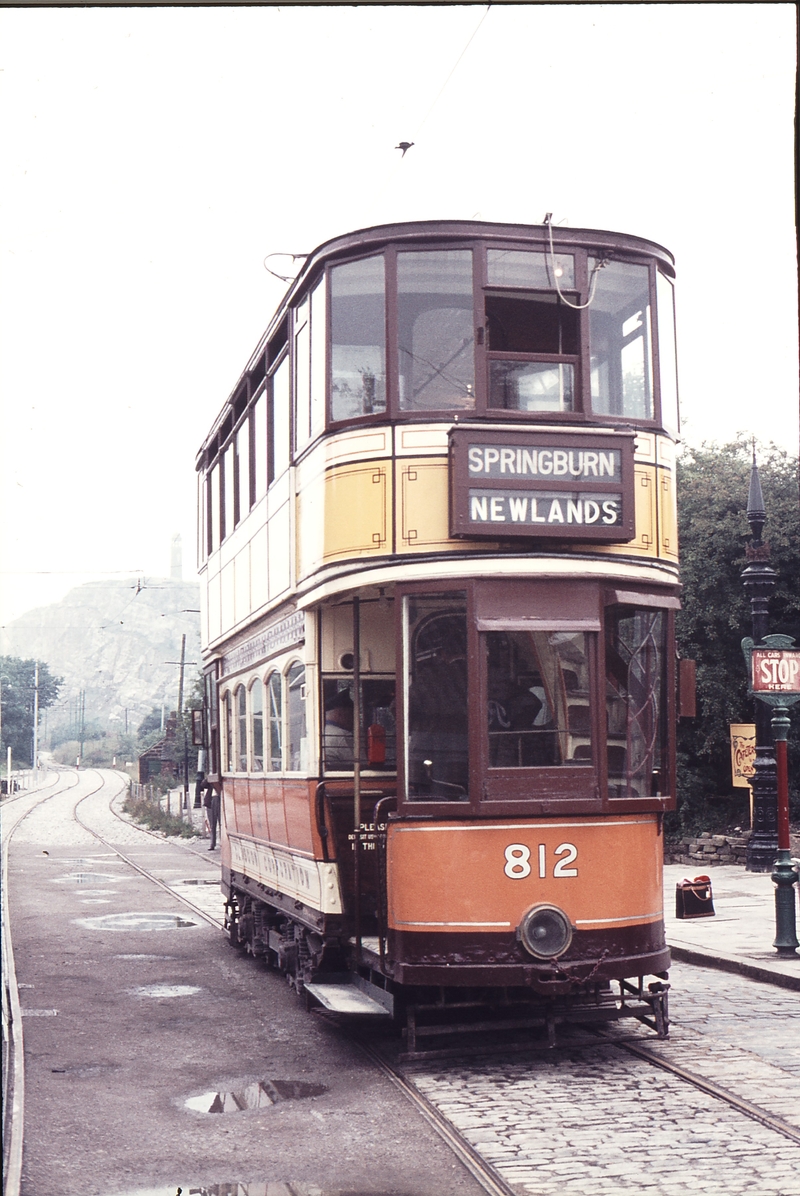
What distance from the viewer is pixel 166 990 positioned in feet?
40.8

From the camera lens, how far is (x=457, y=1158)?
6648 mm

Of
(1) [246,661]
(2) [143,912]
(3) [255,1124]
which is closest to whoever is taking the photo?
(3) [255,1124]

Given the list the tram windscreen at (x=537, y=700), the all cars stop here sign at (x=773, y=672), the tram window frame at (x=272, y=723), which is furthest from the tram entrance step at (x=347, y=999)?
the all cars stop here sign at (x=773, y=672)

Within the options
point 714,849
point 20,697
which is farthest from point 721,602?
point 20,697

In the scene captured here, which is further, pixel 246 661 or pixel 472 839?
pixel 246 661

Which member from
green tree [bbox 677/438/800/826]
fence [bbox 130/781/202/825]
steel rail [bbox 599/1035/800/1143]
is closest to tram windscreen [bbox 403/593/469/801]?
steel rail [bbox 599/1035/800/1143]

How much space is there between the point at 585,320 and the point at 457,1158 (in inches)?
194

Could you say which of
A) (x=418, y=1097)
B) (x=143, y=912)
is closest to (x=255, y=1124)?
(x=418, y=1097)

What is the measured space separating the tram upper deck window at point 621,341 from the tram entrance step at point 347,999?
3930 millimetres

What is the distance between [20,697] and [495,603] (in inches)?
4007

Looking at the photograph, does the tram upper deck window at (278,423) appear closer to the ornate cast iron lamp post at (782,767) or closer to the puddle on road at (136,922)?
the ornate cast iron lamp post at (782,767)

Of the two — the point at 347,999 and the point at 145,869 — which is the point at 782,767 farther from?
the point at 145,869

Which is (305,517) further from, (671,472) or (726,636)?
(726,636)

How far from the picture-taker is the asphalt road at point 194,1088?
6.51m
